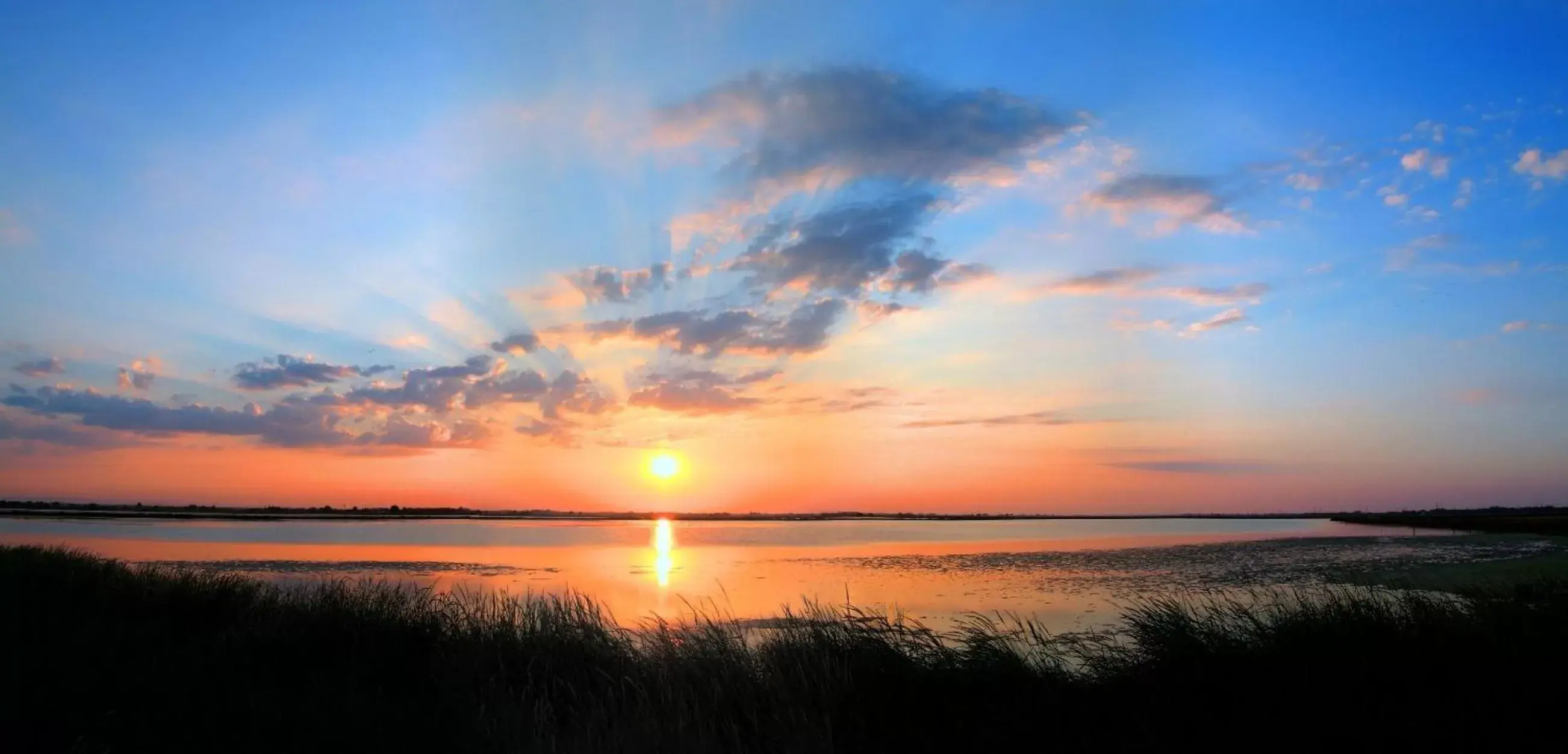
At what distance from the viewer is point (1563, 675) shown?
8.30 meters

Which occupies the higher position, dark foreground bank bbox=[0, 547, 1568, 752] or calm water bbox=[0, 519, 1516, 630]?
dark foreground bank bbox=[0, 547, 1568, 752]

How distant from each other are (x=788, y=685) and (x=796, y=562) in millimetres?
27491

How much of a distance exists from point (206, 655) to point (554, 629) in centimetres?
461

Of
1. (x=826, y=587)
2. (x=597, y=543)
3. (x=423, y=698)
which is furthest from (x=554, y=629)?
(x=597, y=543)

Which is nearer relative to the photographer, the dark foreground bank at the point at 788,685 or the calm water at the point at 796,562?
the dark foreground bank at the point at 788,685

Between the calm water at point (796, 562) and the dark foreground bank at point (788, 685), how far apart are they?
573 cm

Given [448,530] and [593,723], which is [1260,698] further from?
[448,530]

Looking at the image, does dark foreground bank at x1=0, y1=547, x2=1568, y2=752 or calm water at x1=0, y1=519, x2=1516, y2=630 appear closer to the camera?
dark foreground bank at x1=0, y1=547, x2=1568, y2=752

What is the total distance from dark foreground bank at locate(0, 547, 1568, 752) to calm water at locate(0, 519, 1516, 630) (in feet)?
18.8

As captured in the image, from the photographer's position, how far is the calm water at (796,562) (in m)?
23.2

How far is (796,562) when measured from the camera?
3709 cm

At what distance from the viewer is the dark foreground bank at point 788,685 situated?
26.1 feet

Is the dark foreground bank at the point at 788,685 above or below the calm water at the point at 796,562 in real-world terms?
above

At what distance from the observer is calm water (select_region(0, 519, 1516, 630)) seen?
23.2 metres
